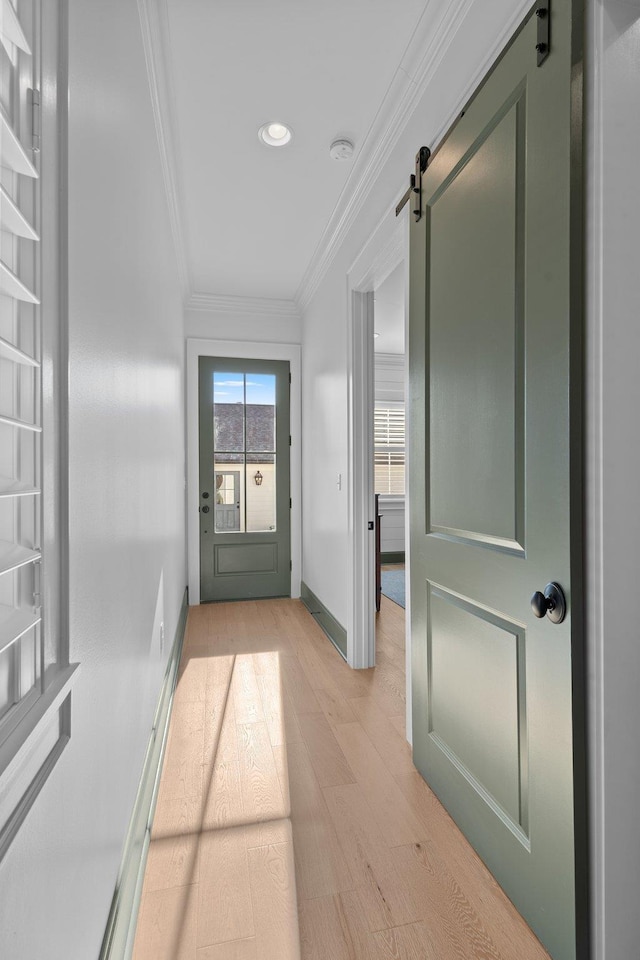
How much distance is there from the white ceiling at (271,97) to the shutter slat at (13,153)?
1.64m

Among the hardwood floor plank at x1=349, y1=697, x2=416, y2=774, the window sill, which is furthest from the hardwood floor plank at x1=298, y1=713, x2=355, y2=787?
the window sill

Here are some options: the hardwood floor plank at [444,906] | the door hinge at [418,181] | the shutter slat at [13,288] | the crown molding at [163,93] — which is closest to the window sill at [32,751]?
the shutter slat at [13,288]

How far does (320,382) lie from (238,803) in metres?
2.77

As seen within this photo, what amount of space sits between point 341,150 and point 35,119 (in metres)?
2.14

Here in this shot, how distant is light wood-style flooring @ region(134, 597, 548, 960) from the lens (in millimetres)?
1214

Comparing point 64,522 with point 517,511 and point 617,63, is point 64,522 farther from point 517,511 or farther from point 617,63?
point 617,63

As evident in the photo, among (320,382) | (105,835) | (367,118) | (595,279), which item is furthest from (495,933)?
(320,382)

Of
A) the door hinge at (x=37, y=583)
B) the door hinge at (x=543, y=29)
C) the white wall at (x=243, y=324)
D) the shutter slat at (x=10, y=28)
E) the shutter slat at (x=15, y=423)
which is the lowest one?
the door hinge at (x=37, y=583)

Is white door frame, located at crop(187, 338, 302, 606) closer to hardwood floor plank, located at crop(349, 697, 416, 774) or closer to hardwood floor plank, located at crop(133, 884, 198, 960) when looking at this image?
hardwood floor plank, located at crop(349, 697, 416, 774)

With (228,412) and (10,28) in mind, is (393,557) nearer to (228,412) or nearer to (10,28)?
(228,412)

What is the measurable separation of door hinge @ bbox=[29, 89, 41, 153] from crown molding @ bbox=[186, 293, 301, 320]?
3.83 meters

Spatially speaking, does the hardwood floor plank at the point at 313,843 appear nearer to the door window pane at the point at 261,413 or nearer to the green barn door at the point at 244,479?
the green barn door at the point at 244,479

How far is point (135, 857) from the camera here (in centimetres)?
130

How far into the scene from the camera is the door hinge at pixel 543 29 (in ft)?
3.71
